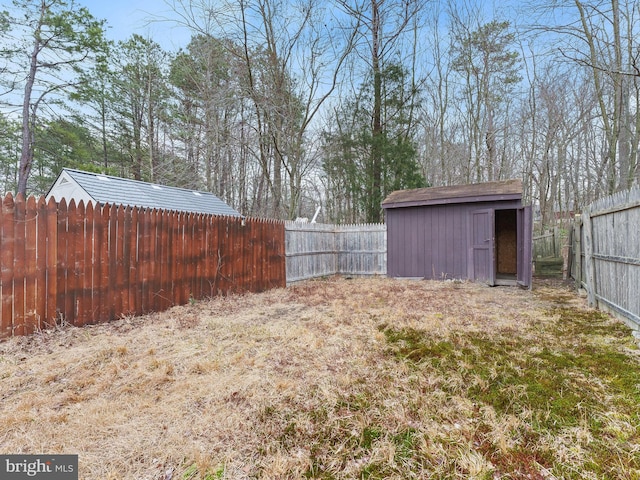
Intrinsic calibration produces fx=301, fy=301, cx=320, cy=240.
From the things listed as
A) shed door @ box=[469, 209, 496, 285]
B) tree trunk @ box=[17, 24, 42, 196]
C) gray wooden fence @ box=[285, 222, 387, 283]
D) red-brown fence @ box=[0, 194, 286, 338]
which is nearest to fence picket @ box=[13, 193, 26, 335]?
red-brown fence @ box=[0, 194, 286, 338]

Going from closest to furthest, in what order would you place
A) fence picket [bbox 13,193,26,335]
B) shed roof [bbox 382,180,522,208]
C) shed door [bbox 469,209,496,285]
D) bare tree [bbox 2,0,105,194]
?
1. fence picket [bbox 13,193,26,335]
2. shed roof [bbox 382,180,522,208]
3. shed door [bbox 469,209,496,285]
4. bare tree [bbox 2,0,105,194]

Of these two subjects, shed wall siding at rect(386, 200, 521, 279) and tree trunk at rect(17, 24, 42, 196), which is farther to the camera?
tree trunk at rect(17, 24, 42, 196)

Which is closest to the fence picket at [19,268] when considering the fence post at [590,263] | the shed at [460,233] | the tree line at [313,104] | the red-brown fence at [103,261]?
the red-brown fence at [103,261]

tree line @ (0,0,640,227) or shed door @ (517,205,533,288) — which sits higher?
tree line @ (0,0,640,227)

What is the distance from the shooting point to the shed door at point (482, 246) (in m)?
6.91

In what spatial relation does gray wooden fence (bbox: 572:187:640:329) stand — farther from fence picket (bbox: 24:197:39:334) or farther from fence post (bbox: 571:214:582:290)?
fence picket (bbox: 24:197:39:334)

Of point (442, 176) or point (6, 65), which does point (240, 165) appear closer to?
point (6, 65)

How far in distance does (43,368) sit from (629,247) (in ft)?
18.7

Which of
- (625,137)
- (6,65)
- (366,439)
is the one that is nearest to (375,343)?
(366,439)

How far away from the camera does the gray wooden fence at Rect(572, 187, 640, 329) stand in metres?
3.11

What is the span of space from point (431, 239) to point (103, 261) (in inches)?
272

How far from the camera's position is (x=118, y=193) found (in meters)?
7.41

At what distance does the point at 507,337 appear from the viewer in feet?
10.4

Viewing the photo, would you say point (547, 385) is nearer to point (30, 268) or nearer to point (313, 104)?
point (30, 268)
